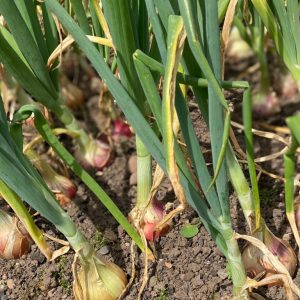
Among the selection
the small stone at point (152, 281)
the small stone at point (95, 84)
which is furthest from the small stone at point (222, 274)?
the small stone at point (95, 84)

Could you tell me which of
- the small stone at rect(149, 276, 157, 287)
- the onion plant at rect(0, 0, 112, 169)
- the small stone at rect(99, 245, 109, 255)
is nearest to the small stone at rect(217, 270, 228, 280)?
the small stone at rect(149, 276, 157, 287)

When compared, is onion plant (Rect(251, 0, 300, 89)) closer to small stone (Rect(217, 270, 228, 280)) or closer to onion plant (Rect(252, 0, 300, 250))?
onion plant (Rect(252, 0, 300, 250))

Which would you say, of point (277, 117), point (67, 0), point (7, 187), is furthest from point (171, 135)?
point (277, 117)

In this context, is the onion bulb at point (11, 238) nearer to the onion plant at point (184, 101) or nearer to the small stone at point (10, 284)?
the small stone at point (10, 284)

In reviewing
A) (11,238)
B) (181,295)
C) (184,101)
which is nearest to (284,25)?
(184,101)

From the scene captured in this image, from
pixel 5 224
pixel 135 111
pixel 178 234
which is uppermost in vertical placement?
pixel 135 111

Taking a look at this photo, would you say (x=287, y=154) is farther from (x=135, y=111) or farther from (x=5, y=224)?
(x=5, y=224)

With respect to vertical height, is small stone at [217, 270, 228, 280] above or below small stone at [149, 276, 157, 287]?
below

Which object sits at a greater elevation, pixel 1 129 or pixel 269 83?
pixel 1 129
